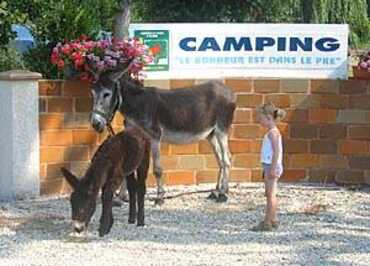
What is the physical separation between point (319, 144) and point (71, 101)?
3238 millimetres

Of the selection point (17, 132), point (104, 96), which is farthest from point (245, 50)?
point (17, 132)

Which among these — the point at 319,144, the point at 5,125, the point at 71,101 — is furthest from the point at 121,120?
the point at 319,144

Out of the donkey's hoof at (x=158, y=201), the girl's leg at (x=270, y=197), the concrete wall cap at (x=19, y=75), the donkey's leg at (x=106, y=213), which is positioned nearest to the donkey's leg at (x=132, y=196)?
the donkey's leg at (x=106, y=213)

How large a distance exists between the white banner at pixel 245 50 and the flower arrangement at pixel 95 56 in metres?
0.60

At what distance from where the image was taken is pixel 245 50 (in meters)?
12.2

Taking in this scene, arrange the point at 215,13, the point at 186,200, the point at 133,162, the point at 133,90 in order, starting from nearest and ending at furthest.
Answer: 1. the point at 133,162
2. the point at 133,90
3. the point at 186,200
4. the point at 215,13

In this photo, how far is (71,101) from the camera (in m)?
11.3

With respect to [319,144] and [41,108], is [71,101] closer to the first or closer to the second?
[41,108]

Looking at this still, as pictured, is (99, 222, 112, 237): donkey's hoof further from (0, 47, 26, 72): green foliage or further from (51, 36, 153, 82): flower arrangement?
(0, 47, 26, 72): green foliage

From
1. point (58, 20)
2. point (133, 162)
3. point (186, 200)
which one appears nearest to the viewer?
point (133, 162)

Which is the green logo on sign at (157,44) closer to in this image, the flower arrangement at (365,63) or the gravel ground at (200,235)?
the gravel ground at (200,235)

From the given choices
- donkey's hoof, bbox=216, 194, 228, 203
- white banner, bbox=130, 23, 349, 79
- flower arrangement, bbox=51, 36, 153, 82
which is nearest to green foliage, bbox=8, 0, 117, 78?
flower arrangement, bbox=51, 36, 153, 82

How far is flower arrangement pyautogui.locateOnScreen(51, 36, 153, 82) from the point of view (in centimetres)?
1084

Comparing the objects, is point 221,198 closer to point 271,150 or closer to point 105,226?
point 271,150
